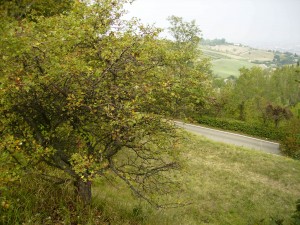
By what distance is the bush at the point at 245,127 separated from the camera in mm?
36531

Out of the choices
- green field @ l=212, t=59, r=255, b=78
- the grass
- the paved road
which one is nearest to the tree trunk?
the grass

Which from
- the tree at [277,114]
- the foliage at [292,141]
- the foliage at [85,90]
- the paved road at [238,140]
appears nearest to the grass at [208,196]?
the foliage at [85,90]

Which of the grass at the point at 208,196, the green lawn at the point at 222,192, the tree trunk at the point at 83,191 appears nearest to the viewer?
the grass at the point at 208,196

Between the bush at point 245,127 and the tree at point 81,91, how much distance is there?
31.6 meters

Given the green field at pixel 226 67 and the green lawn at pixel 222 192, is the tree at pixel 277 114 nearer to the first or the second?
the green lawn at pixel 222 192

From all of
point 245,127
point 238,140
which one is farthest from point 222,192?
point 245,127

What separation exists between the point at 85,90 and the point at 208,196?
13.0 meters

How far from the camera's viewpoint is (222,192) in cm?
1806

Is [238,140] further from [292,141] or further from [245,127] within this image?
[292,141]

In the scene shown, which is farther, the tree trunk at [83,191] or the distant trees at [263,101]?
the distant trees at [263,101]

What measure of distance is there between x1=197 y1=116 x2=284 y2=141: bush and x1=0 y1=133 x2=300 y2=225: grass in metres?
11.4

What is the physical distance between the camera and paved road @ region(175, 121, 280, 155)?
32.3 meters

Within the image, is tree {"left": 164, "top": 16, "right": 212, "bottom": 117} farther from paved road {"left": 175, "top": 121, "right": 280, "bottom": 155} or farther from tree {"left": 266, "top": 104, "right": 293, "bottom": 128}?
tree {"left": 266, "top": 104, "right": 293, "bottom": 128}

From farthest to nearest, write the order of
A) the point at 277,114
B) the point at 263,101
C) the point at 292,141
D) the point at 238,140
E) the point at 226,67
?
the point at 226,67, the point at 263,101, the point at 277,114, the point at 238,140, the point at 292,141
